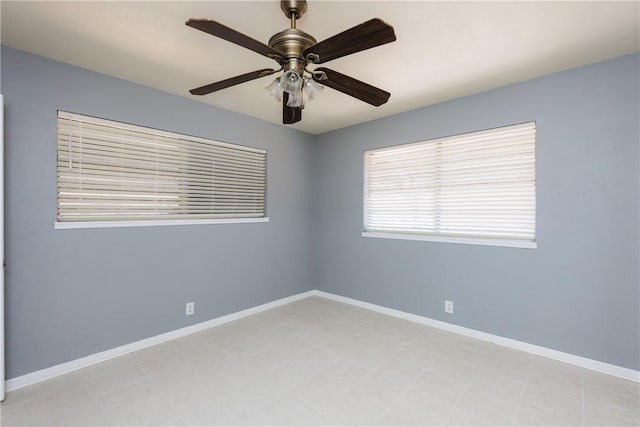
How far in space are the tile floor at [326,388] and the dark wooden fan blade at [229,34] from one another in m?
2.11

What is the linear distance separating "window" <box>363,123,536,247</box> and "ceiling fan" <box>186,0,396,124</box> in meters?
1.61

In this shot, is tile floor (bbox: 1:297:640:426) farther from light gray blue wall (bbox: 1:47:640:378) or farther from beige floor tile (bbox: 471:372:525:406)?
light gray blue wall (bbox: 1:47:640:378)

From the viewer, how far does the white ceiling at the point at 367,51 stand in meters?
1.74

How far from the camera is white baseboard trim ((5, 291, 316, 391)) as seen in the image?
7.27 ft

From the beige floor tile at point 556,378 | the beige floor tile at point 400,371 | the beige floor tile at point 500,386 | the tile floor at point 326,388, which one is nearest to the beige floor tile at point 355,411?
the tile floor at point 326,388

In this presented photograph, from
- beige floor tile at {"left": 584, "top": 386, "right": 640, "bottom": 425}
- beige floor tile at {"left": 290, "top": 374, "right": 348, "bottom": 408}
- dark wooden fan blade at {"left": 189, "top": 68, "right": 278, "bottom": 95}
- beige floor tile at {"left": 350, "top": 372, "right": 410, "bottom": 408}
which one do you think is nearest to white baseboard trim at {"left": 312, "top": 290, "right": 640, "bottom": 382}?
beige floor tile at {"left": 584, "top": 386, "right": 640, "bottom": 425}

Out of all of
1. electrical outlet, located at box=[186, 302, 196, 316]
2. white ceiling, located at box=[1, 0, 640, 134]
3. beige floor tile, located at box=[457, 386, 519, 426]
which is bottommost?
beige floor tile, located at box=[457, 386, 519, 426]

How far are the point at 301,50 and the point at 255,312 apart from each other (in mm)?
3080

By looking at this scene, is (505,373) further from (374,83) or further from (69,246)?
(69,246)

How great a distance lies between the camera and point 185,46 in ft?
7.00

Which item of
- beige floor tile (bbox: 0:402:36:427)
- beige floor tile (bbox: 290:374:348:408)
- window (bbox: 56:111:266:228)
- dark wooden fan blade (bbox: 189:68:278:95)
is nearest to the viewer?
dark wooden fan blade (bbox: 189:68:278:95)

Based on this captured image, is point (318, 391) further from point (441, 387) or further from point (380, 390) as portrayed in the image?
point (441, 387)

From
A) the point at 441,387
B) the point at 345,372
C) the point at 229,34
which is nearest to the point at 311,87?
the point at 229,34

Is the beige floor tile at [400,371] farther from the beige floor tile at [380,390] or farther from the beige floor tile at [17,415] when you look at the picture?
the beige floor tile at [17,415]
